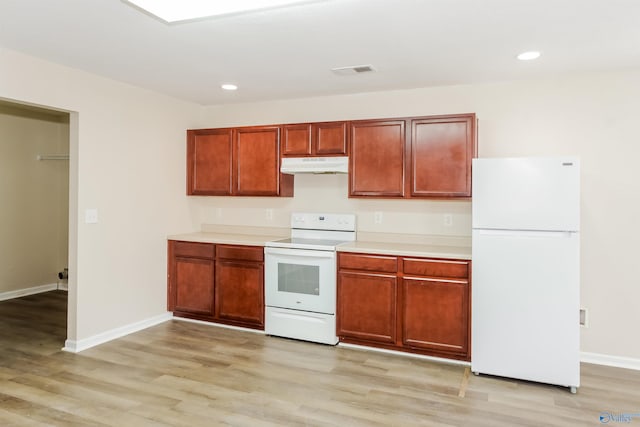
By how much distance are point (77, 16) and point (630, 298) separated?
4.33 meters

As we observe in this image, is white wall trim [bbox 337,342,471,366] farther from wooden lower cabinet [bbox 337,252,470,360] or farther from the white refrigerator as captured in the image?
the white refrigerator

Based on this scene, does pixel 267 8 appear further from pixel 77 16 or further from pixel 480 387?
pixel 480 387

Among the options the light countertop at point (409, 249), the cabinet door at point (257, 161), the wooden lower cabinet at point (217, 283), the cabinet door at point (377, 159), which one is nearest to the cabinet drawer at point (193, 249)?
the wooden lower cabinet at point (217, 283)

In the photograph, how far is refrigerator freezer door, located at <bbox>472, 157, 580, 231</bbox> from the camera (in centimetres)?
302

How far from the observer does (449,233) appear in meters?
4.04

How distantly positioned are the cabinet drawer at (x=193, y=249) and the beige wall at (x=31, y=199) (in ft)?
8.17

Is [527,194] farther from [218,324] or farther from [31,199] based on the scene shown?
[31,199]

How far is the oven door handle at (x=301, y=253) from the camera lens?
12.9ft

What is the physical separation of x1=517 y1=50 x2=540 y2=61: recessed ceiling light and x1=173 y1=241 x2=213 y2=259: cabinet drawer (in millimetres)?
3159

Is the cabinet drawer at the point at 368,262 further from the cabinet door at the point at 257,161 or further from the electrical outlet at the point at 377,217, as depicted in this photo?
the cabinet door at the point at 257,161

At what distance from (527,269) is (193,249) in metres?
3.10

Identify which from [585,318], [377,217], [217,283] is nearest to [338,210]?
[377,217]

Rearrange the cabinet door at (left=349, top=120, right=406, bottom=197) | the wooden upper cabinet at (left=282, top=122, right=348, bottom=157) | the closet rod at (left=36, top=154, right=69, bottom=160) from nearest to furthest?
the cabinet door at (left=349, top=120, right=406, bottom=197)
the wooden upper cabinet at (left=282, top=122, right=348, bottom=157)
the closet rod at (left=36, top=154, right=69, bottom=160)

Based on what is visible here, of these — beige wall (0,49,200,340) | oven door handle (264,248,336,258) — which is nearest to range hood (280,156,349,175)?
oven door handle (264,248,336,258)
